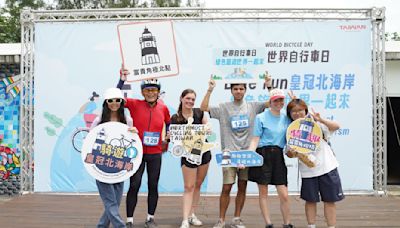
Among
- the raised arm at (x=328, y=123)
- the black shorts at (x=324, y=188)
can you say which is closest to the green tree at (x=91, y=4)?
the raised arm at (x=328, y=123)

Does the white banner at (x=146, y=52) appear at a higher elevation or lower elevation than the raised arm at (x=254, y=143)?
higher

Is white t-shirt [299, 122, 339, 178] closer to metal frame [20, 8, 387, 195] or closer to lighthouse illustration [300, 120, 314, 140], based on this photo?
lighthouse illustration [300, 120, 314, 140]

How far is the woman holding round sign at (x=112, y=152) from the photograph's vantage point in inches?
145

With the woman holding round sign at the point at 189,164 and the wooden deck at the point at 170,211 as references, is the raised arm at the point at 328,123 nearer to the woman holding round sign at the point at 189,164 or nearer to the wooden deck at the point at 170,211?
the woman holding round sign at the point at 189,164

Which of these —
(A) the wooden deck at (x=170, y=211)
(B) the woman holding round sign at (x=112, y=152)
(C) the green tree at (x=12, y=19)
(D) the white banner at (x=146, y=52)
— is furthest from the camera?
(C) the green tree at (x=12, y=19)

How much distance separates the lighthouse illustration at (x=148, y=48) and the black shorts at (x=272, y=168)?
1519mm

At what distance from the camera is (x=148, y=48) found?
4.70m

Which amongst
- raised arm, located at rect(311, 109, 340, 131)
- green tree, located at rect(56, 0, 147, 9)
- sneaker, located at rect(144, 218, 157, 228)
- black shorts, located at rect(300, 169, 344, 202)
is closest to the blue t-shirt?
raised arm, located at rect(311, 109, 340, 131)

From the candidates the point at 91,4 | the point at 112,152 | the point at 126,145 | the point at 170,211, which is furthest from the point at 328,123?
the point at 91,4

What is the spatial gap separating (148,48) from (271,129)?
5.38 feet

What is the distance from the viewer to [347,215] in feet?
16.6

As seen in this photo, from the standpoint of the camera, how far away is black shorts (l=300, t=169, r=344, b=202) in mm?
3805

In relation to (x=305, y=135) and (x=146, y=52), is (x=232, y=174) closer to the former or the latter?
(x=305, y=135)

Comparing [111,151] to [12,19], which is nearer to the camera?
[111,151]
